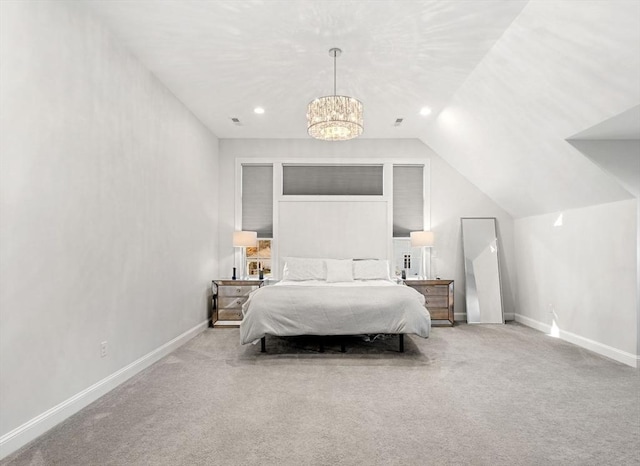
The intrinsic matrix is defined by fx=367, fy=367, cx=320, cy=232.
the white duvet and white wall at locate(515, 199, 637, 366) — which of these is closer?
white wall at locate(515, 199, 637, 366)

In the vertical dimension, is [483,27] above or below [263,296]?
above

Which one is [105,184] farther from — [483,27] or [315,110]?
[483,27]

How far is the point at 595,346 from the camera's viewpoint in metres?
3.95

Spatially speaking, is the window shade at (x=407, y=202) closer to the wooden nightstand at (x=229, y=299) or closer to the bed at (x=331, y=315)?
the bed at (x=331, y=315)

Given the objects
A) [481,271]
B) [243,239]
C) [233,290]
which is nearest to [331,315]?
[233,290]

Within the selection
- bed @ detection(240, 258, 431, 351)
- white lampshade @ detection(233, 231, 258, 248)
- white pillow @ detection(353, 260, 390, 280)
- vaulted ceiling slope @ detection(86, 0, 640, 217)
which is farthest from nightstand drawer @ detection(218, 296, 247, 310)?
vaulted ceiling slope @ detection(86, 0, 640, 217)

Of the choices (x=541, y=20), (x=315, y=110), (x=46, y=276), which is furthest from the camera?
(x=315, y=110)

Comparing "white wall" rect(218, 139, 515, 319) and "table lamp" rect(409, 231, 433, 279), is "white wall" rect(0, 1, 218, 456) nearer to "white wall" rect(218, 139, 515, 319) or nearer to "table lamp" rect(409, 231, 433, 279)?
"white wall" rect(218, 139, 515, 319)

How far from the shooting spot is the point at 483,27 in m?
2.93

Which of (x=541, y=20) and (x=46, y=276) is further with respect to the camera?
(x=541, y=20)

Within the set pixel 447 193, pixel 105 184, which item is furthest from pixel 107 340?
pixel 447 193

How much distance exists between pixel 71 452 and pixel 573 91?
14.0 feet

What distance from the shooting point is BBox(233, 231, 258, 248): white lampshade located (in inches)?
215

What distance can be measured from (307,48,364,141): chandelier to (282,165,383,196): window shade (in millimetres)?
2626
